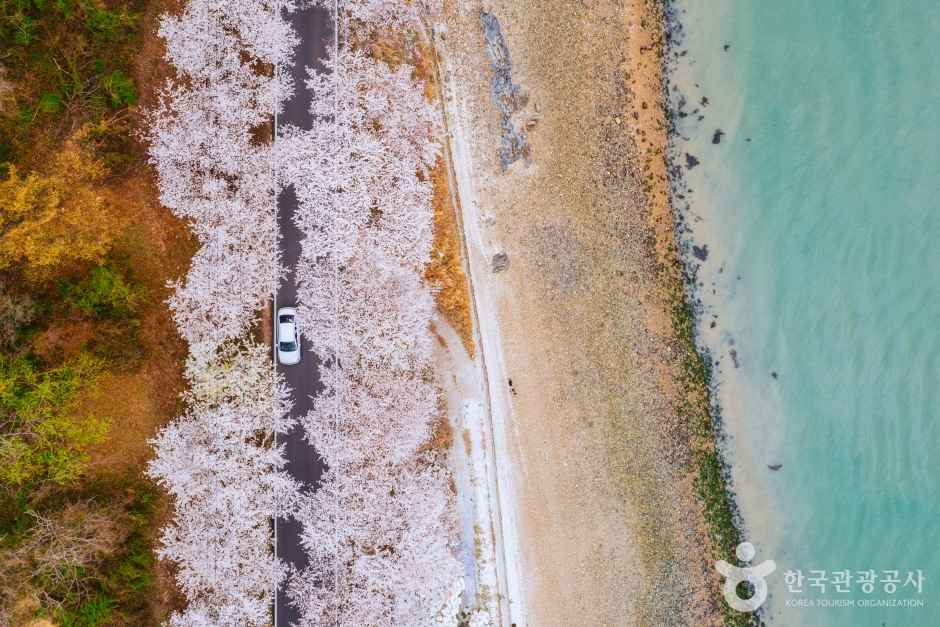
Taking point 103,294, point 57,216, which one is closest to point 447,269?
point 103,294

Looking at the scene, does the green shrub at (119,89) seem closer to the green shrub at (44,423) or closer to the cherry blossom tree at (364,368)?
the cherry blossom tree at (364,368)

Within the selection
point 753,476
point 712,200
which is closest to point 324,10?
point 712,200

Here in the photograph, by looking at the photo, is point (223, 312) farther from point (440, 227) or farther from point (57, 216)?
point (440, 227)

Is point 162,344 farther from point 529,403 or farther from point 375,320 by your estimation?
point 529,403

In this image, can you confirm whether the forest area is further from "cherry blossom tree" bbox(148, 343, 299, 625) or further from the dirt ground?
the dirt ground

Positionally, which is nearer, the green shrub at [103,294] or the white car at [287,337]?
the green shrub at [103,294]

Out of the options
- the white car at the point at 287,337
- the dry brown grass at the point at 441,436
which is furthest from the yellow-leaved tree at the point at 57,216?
the dry brown grass at the point at 441,436
